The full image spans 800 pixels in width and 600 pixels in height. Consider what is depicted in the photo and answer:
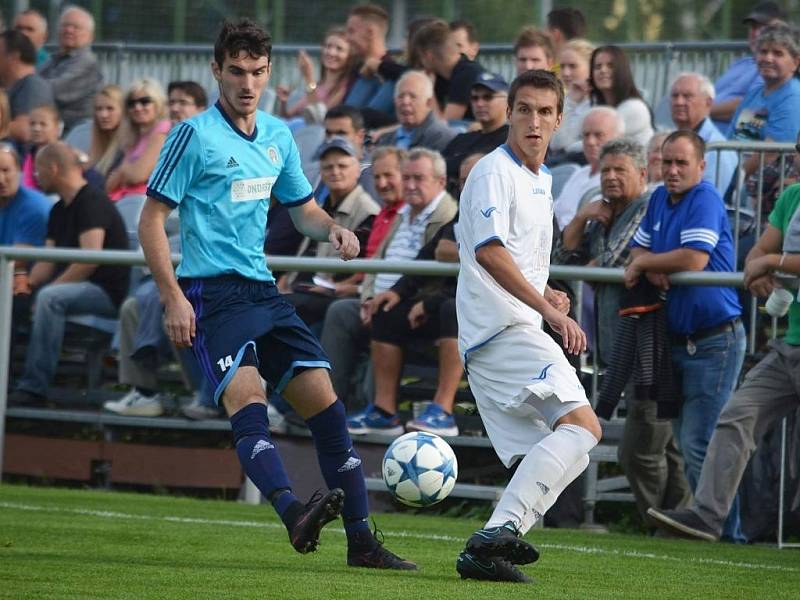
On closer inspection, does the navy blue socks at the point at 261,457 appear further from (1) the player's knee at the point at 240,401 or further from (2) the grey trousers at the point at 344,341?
(2) the grey trousers at the point at 344,341

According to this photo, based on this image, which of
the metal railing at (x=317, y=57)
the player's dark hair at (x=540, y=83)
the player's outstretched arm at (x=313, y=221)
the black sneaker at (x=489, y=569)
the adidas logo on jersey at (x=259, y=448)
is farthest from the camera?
the metal railing at (x=317, y=57)

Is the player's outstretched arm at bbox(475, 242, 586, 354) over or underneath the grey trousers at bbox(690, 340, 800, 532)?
over

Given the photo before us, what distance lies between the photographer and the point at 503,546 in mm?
6898

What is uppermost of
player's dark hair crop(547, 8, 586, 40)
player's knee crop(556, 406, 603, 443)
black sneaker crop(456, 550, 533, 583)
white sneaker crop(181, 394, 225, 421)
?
player's dark hair crop(547, 8, 586, 40)

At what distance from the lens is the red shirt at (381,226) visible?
11.7m

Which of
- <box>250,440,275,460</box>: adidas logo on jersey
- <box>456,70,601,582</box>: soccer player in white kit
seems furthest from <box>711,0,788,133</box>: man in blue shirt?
<box>250,440,275,460</box>: adidas logo on jersey

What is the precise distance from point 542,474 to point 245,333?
1.47m

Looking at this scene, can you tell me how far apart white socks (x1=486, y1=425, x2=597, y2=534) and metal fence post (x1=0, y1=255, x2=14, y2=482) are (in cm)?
586

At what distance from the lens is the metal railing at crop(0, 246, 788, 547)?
9.69m

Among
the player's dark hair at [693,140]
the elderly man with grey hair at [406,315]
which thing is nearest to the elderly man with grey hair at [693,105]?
the elderly man with grey hair at [406,315]

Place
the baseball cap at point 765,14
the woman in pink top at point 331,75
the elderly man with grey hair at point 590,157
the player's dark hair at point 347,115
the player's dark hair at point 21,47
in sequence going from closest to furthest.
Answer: the elderly man with grey hair at point 590,157 → the player's dark hair at point 347,115 → the baseball cap at point 765,14 → the woman in pink top at point 331,75 → the player's dark hair at point 21,47

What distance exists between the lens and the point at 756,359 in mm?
10250

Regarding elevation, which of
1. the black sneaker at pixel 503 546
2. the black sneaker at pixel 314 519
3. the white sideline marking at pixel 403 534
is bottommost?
the white sideline marking at pixel 403 534

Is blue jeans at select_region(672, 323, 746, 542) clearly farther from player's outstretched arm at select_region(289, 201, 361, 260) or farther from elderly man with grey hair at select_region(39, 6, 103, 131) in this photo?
elderly man with grey hair at select_region(39, 6, 103, 131)
